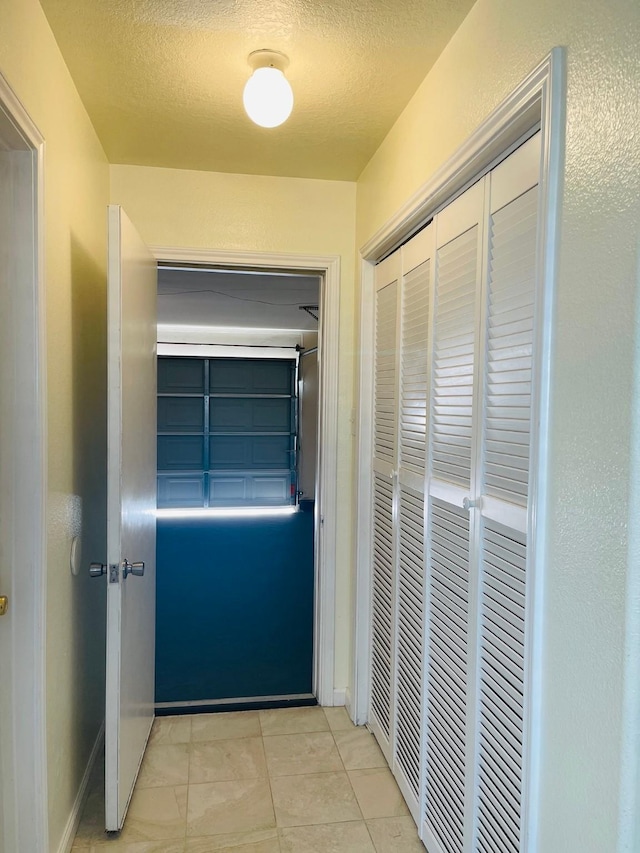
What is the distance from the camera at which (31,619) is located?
60.7 inches

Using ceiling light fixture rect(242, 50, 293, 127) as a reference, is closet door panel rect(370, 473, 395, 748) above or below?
below

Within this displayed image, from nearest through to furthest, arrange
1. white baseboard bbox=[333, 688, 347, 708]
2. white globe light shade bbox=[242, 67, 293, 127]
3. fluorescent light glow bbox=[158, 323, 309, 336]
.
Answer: white globe light shade bbox=[242, 67, 293, 127]
white baseboard bbox=[333, 688, 347, 708]
fluorescent light glow bbox=[158, 323, 309, 336]

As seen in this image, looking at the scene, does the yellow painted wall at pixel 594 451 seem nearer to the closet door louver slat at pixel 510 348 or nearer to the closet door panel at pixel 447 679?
the closet door louver slat at pixel 510 348

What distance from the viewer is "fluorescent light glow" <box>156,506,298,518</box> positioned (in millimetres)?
8164

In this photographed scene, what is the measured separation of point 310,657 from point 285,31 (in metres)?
2.92

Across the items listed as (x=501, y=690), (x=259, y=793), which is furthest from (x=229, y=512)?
(x=501, y=690)

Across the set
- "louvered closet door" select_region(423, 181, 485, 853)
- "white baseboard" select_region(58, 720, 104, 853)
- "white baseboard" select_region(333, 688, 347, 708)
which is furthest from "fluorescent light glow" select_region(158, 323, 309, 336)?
"louvered closet door" select_region(423, 181, 485, 853)

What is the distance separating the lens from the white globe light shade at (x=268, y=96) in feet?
5.67

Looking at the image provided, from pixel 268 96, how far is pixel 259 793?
2.30 metres

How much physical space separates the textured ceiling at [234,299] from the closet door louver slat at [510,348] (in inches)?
91.2

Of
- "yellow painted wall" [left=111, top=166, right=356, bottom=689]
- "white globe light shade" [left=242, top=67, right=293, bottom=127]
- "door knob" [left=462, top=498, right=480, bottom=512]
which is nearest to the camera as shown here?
"door knob" [left=462, top=498, right=480, bottom=512]

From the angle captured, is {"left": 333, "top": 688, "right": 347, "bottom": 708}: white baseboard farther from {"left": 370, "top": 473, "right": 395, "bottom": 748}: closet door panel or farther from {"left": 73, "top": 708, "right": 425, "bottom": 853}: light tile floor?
{"left": 370, "top": 473, "right": 395, "bottom": 748}: closet door panel

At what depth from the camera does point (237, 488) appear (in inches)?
336

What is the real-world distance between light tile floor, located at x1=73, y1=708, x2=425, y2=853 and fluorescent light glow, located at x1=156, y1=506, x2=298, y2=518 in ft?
18.2
